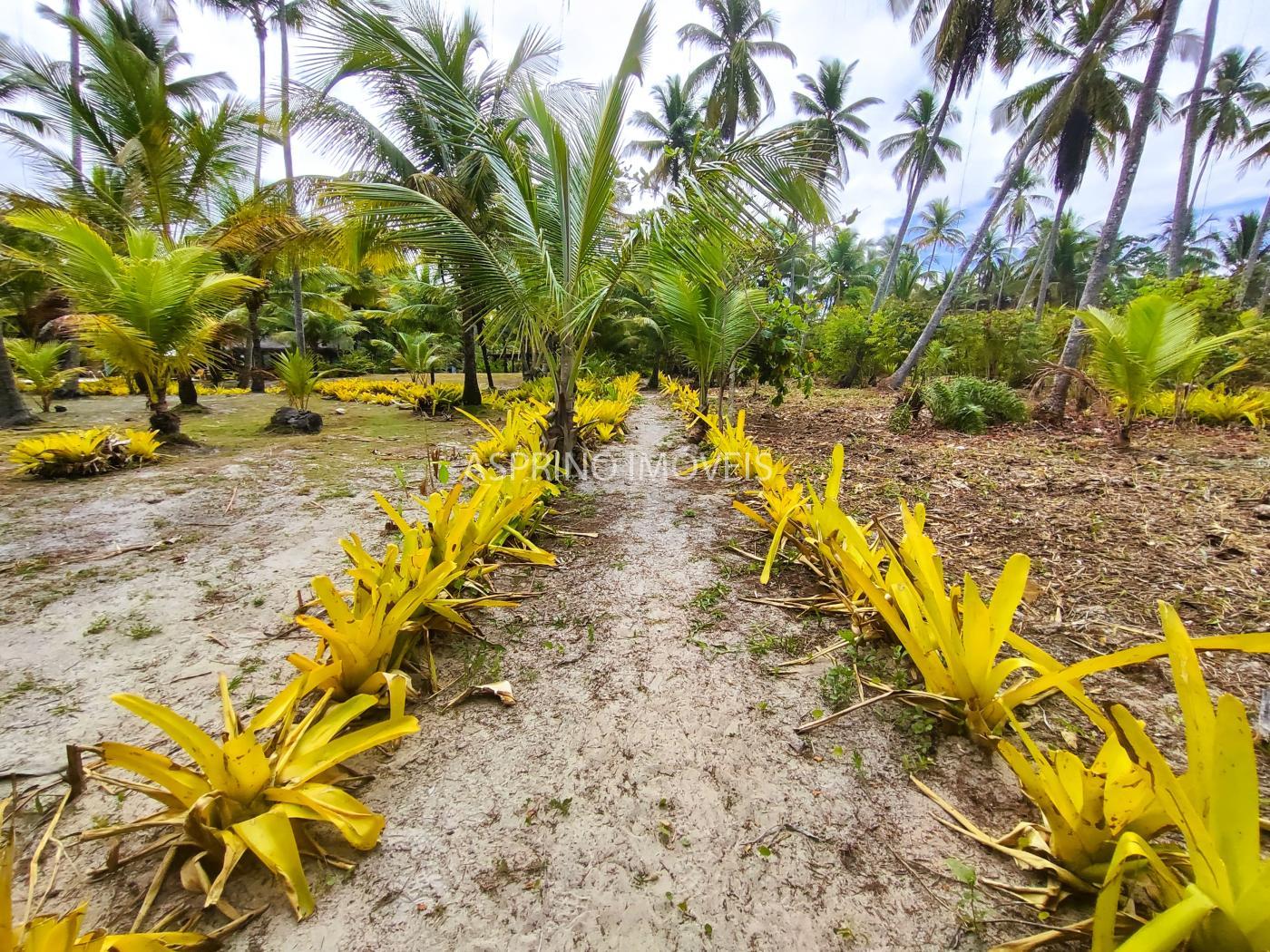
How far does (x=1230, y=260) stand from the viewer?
1111 inches

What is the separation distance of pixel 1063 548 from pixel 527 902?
9.26 ft

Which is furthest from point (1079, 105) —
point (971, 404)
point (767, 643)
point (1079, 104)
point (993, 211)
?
point (767, 643)

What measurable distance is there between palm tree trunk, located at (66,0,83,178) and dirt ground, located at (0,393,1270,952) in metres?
8.56

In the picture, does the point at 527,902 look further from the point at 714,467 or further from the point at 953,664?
the point at 714,467

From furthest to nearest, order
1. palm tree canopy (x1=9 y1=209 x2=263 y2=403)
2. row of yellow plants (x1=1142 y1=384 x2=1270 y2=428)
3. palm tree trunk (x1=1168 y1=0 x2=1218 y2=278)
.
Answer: palm tree trunk (x1=1168 y1=0 x2=1218 y2=278)
row of yellow plants (x1=1142 y1=384 x2=1270 y2=428)
palm tree canopy (x1=9 y1=209 x2=263 y2=403)

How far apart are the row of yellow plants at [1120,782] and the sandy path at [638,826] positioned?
0.18 metres

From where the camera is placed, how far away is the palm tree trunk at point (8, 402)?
5754 millimetres

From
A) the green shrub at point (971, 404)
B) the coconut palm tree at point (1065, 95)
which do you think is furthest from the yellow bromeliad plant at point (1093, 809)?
the coconut palm tree at point (1065, 95)

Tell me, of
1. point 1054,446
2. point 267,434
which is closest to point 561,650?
point 1054,446

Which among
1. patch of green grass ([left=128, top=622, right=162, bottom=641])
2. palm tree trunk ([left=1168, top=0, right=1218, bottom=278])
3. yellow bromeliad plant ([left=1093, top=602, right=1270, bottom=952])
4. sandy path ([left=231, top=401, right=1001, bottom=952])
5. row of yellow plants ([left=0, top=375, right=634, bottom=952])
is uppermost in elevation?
palm tree trunk ([left=1168, top=0, right=1218, bottom=278])

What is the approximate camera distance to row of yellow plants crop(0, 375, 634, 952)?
0.89 metres

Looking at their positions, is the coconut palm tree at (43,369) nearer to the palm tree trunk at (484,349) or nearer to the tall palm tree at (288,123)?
the tall palm tree at (288,123)

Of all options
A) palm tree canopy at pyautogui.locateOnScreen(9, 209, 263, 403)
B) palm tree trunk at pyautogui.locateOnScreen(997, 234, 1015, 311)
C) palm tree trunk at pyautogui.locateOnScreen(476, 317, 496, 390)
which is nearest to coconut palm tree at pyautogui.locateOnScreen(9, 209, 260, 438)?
palm tree canopy at pyautogui.locateOnScreen(9, 209, 263, 403)

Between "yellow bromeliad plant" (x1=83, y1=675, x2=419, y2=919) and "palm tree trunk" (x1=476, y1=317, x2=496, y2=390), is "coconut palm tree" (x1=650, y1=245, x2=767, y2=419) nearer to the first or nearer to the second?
"palm tree trunk" (x1=476, y1=317, x2=496, y2=390)
